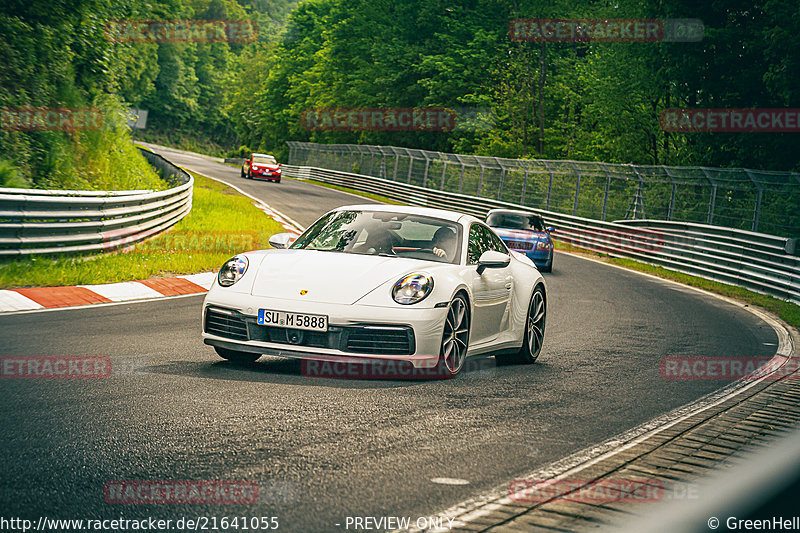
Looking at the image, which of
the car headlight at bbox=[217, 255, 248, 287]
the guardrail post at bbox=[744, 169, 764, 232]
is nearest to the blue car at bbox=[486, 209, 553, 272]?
the guardrail post at bbox=[744, 169, 764, 232]

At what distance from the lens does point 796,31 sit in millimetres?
23641

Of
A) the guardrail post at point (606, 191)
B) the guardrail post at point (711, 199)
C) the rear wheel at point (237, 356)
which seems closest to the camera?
the rear wheel at point (237, 356)

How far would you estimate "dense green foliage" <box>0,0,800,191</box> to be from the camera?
19531 millimetres

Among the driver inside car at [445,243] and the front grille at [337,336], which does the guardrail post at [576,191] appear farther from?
the front grille at [337,336]

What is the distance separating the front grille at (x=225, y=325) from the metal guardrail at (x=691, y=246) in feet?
45.0

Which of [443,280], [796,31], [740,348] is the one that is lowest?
[740,348]

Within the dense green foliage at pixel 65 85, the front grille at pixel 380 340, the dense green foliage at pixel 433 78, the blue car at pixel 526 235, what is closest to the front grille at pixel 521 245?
the blue car at pixel 526 235

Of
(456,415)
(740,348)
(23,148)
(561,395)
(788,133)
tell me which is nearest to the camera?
(456,415)

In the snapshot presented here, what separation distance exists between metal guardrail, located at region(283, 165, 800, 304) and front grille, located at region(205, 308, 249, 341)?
540 inches

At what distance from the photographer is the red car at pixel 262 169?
52500mm

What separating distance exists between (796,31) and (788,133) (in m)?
3.56

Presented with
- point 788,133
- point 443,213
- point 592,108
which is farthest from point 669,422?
point 592,108

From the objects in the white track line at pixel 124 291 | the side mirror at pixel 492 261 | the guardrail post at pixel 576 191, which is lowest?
the white track line at pixel 124 291

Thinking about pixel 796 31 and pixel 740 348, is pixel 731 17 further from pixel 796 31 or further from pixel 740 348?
pixel 740 348
